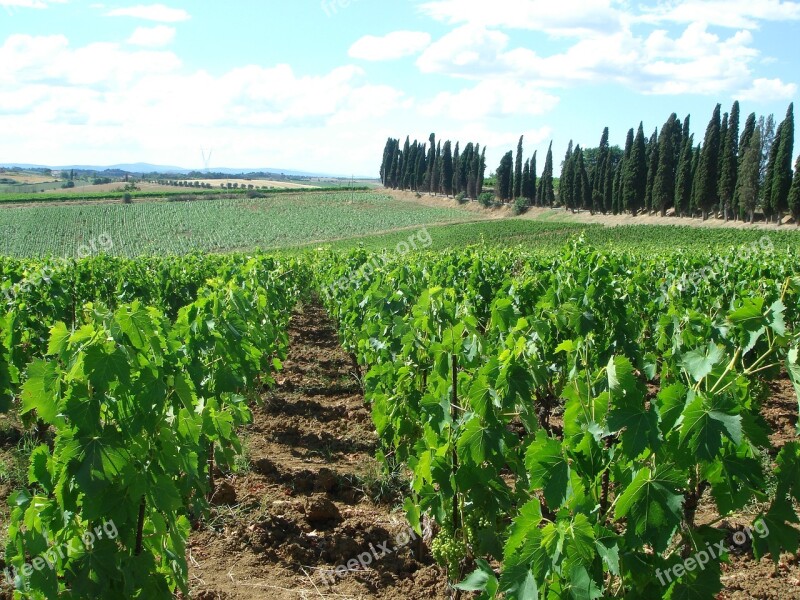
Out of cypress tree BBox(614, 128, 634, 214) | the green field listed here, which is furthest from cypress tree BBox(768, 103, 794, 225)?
cypress tree BBox(614, 128, 634, 214)

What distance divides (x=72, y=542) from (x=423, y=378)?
9.73 ft

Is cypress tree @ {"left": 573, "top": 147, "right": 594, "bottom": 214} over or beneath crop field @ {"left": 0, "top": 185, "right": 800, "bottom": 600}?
over

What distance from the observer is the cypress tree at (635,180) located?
184ft

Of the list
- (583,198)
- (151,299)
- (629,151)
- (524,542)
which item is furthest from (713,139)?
(524,542)

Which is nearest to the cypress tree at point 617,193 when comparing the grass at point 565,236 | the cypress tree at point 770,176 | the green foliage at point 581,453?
the grass at point 565,236

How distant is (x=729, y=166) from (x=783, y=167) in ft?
15.2

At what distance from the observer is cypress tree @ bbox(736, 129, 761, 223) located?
1841 inches

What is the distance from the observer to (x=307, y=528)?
16.1 ft

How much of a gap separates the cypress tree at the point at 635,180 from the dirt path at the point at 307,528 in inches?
2126

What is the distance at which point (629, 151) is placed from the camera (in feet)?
188

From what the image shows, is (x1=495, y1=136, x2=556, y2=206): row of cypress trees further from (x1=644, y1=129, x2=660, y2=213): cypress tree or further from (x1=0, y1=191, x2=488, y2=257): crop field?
(x1=644, y1=129, x2=660, y2=213): cypress tree

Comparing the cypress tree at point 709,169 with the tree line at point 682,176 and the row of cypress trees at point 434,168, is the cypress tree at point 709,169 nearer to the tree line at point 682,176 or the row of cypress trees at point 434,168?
the tree line at point 682,176

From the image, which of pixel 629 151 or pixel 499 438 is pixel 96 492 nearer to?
pixel 499 438

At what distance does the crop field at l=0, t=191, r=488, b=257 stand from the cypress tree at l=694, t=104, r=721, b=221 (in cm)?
2435
